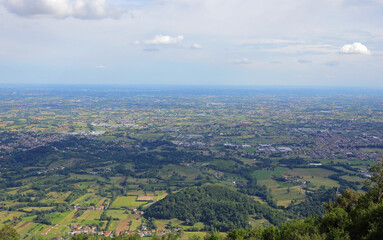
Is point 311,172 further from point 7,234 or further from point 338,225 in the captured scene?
point 7,234

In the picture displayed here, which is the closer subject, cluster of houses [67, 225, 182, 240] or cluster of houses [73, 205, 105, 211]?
cluster of houses [67, 225, 182, 240]

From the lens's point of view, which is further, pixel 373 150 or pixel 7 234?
pixel 373 150

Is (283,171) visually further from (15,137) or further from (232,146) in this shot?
(15,137)

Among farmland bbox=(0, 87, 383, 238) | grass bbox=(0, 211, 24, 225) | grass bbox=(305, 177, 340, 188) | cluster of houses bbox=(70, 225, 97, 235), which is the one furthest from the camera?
grass bbox=(305, 177, 340, 188)

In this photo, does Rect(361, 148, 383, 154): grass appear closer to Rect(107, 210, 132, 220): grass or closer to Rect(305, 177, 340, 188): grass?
Rect(305, 177, 340, 188): grass

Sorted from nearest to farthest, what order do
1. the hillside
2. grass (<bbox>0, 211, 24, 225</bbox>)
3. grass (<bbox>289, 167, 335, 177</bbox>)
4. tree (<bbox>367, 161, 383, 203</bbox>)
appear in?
tree (<bbox>367, 161, 383, 203</bbox>) < the hillside < grass (<bbox>0, 211, 24, 225</bbox>) < grass (<bbox>289, 167, 335, 177</bbox>)

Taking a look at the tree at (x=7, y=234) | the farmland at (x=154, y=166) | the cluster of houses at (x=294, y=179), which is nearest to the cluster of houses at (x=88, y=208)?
the farmland at (x=154, y=166)

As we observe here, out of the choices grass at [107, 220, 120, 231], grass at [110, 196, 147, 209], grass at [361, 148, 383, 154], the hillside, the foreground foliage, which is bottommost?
grass at [110, 196, 147, 209]

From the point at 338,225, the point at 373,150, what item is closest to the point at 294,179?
the point at 373,150

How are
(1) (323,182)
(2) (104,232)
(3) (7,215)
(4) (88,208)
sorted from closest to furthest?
(2) (104,232), (3) (7,215), (4) (88,208), (1) (323,182)

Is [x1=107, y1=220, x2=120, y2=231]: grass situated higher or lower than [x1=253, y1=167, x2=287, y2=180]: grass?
lower

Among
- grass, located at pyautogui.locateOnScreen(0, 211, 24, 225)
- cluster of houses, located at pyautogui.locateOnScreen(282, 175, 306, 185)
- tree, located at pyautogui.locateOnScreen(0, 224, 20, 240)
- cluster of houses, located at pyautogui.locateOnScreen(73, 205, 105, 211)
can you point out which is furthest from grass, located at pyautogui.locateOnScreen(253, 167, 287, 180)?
tree, located at pyautogui.locateOnScreen(0, 224, 20, 240)
